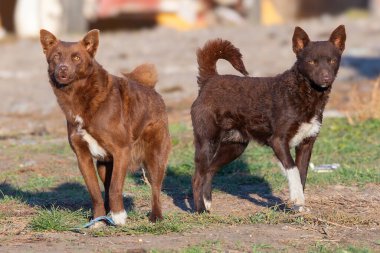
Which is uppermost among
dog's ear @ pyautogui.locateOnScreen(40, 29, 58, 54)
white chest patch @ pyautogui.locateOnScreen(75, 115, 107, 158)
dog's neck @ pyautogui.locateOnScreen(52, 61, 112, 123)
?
dog's ear @ pyautogui.locateOnScreen(40, 29, 58, 54)

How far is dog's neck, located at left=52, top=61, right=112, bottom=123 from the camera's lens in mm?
7680

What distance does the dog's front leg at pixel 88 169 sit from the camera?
25.3 feet

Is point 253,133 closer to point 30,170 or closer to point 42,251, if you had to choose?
point 42,251

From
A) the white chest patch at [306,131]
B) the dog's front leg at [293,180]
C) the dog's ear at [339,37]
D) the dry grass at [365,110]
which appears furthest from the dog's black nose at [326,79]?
the dry grass at [365,110]

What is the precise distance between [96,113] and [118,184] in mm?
603

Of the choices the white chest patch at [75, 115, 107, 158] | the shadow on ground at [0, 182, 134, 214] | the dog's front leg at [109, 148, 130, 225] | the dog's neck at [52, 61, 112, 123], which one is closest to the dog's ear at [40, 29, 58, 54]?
the dog's neck at [52, 61, 112, 123]

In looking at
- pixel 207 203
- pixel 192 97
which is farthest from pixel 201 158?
pixel 192 97

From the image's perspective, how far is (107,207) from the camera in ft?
27.3

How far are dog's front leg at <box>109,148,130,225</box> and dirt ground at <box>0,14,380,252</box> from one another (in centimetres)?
36

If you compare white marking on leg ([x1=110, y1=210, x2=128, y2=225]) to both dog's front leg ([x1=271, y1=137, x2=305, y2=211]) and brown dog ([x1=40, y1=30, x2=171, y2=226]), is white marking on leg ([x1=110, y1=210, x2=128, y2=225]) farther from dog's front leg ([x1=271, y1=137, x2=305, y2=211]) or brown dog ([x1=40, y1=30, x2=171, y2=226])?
dog's front leg ([x1=271, y1=137, x2=305, y2=211])

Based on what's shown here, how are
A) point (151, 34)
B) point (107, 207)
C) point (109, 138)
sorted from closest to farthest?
point (109, 138) → point (107, 207) → point (151, 34)

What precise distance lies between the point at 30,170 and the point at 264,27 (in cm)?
1467

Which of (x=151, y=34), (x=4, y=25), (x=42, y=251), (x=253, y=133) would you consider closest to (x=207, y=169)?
(x=253, y=133)

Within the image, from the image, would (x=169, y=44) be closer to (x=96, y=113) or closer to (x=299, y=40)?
(x=299, y=40)
